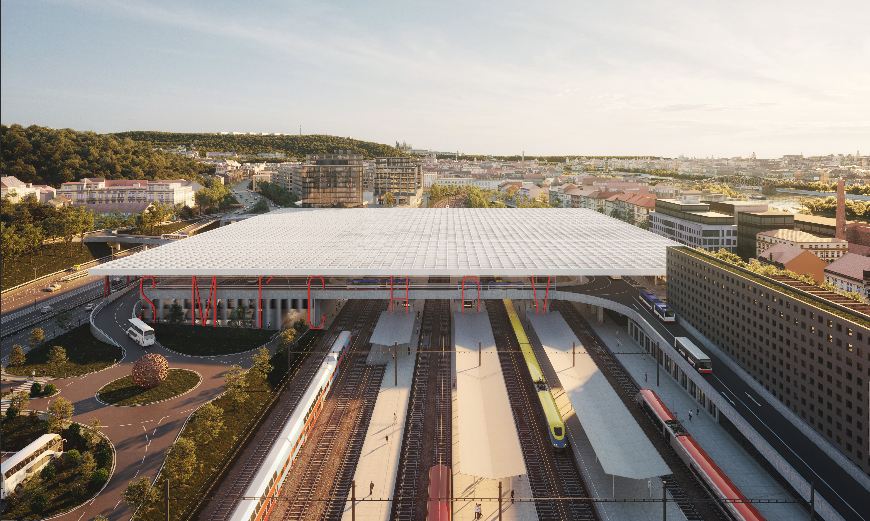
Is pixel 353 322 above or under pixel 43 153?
under

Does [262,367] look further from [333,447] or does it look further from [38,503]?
[38,503]

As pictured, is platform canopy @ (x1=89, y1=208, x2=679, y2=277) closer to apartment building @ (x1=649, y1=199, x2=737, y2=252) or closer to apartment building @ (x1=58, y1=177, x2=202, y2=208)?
apartment building @ (x1=649, y1=199, x2=737, y2=252)

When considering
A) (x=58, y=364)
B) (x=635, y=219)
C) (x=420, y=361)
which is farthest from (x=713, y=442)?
(x=635, y=219)

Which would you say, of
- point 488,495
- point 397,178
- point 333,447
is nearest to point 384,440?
point 333,447

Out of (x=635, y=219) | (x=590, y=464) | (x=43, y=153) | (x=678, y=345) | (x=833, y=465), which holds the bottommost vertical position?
(x=590, y=464)

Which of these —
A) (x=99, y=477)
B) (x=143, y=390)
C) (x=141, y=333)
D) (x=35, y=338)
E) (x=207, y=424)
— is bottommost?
(x=99, y=477)

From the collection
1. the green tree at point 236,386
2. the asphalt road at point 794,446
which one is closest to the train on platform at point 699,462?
the asphalt road at point 794,446

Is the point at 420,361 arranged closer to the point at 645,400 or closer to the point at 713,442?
the point at 645,400

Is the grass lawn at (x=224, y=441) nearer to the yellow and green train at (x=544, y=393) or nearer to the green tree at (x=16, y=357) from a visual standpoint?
the green tree at (x=16, y=357)
